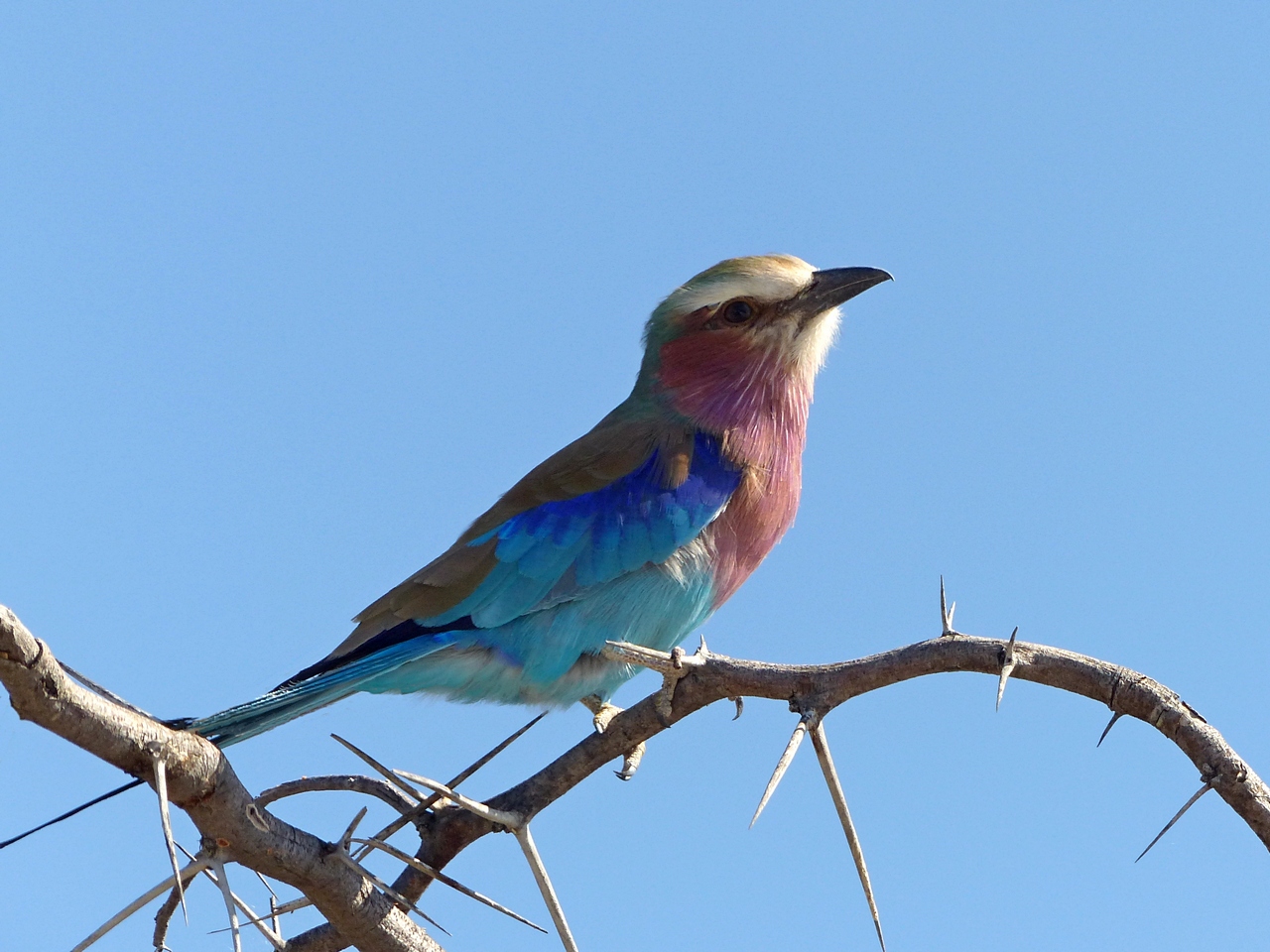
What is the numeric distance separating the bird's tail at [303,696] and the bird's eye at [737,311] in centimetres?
210

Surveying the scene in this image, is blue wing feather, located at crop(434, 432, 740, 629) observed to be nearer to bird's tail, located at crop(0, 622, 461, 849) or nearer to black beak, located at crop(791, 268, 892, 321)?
bird's tail, located at crop(0, 622, 461, 849)

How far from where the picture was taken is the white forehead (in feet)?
20.7

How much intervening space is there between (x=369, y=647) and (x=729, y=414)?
1.98 m

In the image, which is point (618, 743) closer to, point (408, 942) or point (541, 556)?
point (408, 942)

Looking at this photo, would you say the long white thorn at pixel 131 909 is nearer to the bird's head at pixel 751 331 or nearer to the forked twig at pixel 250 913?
the forked twig at pixel 250 913

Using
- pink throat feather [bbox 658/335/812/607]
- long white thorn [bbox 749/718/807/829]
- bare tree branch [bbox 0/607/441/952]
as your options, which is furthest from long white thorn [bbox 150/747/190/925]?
pink throat feather [bbox 658/335/812/607]

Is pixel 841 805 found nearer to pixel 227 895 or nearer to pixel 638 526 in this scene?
pixel 227 895

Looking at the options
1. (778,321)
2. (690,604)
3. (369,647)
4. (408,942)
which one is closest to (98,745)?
(408,942)

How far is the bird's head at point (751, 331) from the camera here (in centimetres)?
618

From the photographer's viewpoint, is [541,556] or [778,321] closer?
[541,556]

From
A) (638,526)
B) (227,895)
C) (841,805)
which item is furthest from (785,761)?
(638,526)

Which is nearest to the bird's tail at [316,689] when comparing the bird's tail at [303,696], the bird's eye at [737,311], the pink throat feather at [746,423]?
the bird's tail at [303,696]

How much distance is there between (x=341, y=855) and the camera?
345 centimetres

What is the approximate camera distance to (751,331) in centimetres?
629
